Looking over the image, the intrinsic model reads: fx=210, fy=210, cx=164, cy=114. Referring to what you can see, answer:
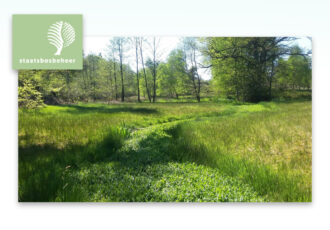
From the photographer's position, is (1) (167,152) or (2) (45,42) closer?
(1) (167,152)

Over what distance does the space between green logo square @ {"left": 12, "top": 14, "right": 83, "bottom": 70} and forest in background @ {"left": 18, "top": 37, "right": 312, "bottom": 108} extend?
15 cm

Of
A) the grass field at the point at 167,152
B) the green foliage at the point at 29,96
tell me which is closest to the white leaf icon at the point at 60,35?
the green foliage at the point at 29,96

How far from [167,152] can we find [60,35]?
2531 mm

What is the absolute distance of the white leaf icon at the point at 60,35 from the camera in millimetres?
3365

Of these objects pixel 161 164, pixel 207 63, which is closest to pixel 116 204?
pixel 161 164

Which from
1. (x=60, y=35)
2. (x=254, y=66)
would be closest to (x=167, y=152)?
(x=254, y=66)

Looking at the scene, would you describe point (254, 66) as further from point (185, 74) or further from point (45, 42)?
point (45, 42)

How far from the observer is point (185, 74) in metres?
3.68

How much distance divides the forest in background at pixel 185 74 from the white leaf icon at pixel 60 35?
0.41 metres

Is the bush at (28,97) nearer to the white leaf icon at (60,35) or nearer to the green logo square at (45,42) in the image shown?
the green logo square at (45,42)
